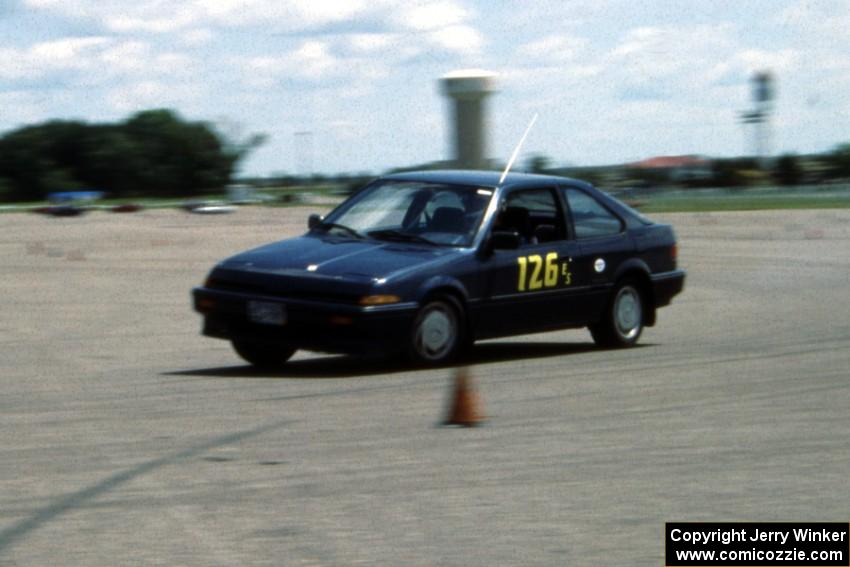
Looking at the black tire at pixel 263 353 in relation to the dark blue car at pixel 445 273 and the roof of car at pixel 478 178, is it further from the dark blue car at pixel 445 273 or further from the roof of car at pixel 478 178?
the roof of car at pixel 478 178

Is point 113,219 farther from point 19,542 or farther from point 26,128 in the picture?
point 26,128

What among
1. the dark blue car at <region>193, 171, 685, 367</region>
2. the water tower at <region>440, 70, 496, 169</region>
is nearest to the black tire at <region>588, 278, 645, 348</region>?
the dark blue car at <region>193, 171, 685, 367</region>

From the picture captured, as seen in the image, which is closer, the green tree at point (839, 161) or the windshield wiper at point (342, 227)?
the windshield wiper at point (342, 227)

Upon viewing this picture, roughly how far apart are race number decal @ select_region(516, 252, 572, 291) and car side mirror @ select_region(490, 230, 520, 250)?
0.19 m

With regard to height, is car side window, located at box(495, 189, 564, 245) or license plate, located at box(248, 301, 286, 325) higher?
car side window, located at box(495, 189, 564, 245)

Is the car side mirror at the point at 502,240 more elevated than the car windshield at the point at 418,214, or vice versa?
the car windshield at the point at 418,214

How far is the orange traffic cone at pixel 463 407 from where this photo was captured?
28.4 feet

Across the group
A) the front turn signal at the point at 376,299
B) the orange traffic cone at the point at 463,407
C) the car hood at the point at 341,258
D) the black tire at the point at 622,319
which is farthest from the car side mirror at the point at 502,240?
the orange traffic cone at the point at 463,407

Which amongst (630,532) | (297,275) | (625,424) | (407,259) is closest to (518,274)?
(407,259)

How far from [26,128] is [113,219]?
7174 cm

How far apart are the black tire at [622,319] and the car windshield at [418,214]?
64.4 inches

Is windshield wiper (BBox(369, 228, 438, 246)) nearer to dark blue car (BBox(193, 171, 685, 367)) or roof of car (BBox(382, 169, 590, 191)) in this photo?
dark blue car (BBox(193, 171, 685, 367))

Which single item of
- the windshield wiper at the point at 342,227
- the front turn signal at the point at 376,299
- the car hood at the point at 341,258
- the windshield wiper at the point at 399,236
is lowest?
the front turn signal at the point at 376,299

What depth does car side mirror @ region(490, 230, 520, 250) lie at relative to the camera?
12.1 metres
